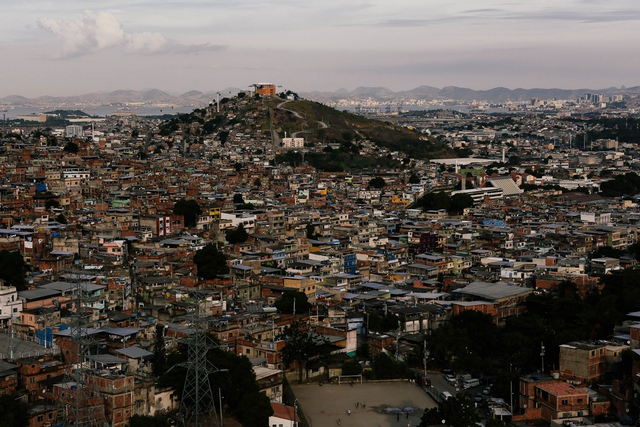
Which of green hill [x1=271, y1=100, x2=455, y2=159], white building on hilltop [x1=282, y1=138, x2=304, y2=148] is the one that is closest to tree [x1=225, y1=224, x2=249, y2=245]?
white building on hilltop [x1=282, y1=138, x2=304, y2=148]

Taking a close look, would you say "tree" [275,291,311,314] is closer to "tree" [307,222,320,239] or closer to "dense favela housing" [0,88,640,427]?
"dense favela housing" [0,88,640,427]

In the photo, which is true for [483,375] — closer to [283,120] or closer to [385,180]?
[385,180]

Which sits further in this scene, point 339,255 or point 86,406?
point 339,255

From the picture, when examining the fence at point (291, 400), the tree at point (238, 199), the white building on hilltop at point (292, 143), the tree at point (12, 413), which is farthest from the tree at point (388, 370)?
the white building on hilltop at point (292, 143)

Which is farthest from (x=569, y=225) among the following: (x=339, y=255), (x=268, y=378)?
(x=268, y=378)

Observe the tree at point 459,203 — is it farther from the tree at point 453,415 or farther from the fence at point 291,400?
the tree at point 453,415
